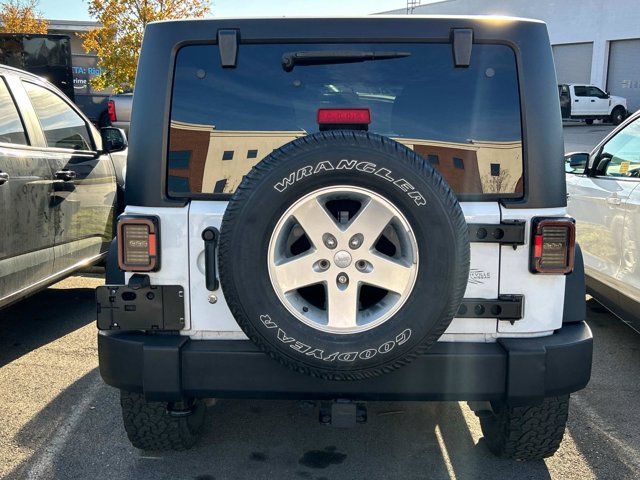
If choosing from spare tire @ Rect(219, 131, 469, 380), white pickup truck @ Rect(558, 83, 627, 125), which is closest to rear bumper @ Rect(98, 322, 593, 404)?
spare tire @ Rect(219, 131, 469, 380)

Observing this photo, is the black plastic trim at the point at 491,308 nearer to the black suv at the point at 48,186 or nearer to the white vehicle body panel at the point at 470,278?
the white vehicle body panel at the point at 470,278

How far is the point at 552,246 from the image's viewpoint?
270cm

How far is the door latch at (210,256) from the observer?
8.80 ft

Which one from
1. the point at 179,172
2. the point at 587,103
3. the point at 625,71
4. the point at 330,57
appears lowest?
the point at 179,172

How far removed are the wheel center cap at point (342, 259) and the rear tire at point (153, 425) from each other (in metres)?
1.09

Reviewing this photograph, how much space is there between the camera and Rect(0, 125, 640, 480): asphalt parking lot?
314cm

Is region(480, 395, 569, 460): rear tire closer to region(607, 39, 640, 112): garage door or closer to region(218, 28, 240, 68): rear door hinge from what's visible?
region(218, 28, 240, 68): rear door hinge

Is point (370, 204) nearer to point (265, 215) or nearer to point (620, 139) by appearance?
point (265, 215)

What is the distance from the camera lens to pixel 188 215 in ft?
8.86

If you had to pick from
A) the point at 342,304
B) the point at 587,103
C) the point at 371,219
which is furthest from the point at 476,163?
the point at 587,103

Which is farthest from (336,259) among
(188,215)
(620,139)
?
(620,139)

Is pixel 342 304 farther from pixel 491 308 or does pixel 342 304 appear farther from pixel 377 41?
pixel 377 41

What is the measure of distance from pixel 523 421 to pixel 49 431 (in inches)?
91.9

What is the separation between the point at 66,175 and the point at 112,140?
0.84 meters
